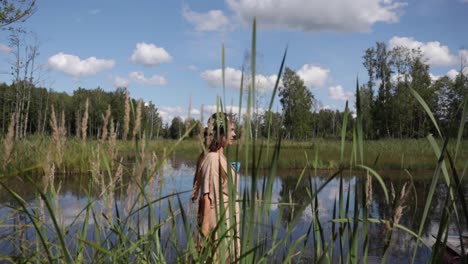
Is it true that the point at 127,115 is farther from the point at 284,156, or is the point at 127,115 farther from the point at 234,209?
the point at 284,156

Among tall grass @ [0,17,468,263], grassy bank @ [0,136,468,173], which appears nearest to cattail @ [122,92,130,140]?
tall grass @ [0,17,468,263]

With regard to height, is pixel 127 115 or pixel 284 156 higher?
pixel 127 115

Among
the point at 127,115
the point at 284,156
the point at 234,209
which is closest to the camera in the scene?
the point at 234,209

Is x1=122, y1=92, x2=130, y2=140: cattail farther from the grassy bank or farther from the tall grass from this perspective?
the grassy bank

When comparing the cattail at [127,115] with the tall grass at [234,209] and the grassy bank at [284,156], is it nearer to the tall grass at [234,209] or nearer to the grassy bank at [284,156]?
the tall grass at [234,209]

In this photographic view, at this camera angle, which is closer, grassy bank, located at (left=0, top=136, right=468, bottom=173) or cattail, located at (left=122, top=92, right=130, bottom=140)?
cattail, located at (left=122, top=92, right=130, bottom=140)

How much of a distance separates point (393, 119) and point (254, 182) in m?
46.5

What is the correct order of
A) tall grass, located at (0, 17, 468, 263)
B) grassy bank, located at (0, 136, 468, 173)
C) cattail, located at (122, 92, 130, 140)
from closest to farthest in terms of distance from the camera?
1. tall grass, located at (0, 17, 468, 263)
2. cattail, located at (122, 92, 130, 140)
3. grassy bank, located at (0, 136, 468, 173)

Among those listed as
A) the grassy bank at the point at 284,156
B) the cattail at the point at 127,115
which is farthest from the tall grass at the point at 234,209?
the grassy bank at the point at 284,156

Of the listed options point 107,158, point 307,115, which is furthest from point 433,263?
point 307,115

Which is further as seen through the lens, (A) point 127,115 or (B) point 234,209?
(A) point 127,115

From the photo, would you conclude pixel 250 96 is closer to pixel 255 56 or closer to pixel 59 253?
pixel 255 56

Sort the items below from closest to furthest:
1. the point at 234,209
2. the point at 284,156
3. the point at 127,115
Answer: the point at 234,209
the point at 127,115
the point at 284,156

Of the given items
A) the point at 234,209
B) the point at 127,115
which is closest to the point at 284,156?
the point at 127,115
